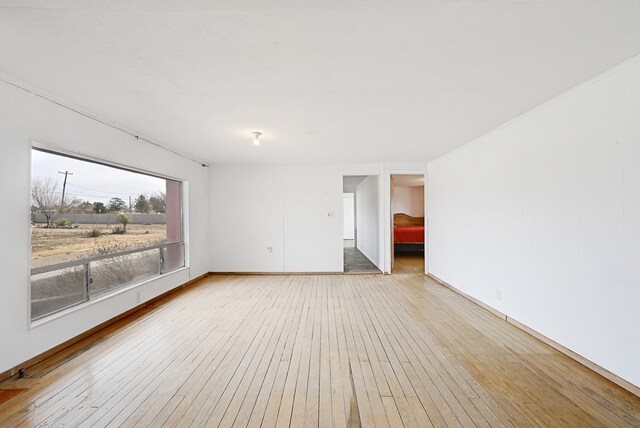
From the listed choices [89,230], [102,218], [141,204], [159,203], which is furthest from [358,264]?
[89,230]

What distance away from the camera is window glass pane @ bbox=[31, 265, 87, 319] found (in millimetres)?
2614

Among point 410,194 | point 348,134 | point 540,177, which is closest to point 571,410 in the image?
point 540,177

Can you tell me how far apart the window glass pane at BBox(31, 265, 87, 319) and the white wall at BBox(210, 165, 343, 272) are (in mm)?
3266

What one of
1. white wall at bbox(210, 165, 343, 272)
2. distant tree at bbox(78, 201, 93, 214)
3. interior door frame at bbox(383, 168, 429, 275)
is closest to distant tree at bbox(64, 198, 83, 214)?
distant tree at bbox(78, 201, 93, 214)

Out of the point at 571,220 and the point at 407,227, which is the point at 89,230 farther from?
the point at 407,227

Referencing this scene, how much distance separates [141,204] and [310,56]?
11.9ft

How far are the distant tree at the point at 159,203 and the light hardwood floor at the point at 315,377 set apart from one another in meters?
1.75

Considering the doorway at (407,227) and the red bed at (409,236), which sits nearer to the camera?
the doorway at (407,227)

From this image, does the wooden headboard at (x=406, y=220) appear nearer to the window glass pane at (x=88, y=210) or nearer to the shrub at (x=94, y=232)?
the window glass pane at (x=88, y=210)

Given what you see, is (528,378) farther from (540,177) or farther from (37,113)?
(37,113)

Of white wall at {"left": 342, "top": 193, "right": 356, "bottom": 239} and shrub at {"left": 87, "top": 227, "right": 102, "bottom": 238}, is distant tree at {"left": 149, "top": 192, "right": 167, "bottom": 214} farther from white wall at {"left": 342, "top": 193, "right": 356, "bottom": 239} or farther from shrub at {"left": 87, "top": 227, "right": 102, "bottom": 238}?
white wall at {"left": 342, "top": 193, "right": 356, "bottom": 239}

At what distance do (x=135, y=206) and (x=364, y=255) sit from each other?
6310mm

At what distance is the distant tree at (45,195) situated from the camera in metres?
2.67

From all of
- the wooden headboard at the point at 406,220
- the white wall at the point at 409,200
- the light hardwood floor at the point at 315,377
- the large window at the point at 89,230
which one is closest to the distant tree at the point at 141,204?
the large window at the point at 89,230
